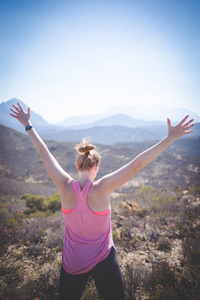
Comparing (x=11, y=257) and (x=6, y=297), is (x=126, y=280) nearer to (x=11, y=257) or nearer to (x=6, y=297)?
(x=6, y=297)

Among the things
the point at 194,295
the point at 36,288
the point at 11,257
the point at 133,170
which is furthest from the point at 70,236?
the point at 11,257

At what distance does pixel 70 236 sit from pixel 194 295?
2188 mm

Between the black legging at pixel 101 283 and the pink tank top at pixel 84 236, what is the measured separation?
2.1 inches

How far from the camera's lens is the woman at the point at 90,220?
45.6 inches

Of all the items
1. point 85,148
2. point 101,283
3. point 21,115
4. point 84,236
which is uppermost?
point 21,115

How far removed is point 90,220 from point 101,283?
60cm

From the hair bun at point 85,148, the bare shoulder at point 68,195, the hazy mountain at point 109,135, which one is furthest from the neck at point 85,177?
the hazy mountain at point 109,135

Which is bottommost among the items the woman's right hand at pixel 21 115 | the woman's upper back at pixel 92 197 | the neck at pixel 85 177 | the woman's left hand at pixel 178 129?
the woman's upper back at pixel 92 197

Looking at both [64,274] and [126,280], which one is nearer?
[64,274]

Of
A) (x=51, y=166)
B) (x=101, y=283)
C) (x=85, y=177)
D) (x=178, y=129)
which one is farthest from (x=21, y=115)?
(x=101, y=283)

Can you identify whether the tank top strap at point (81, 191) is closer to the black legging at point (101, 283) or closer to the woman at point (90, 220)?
the woman at point (90, 220)

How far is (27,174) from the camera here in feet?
79.0

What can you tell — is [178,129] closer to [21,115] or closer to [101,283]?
[101,283]

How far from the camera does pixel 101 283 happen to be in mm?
1248
